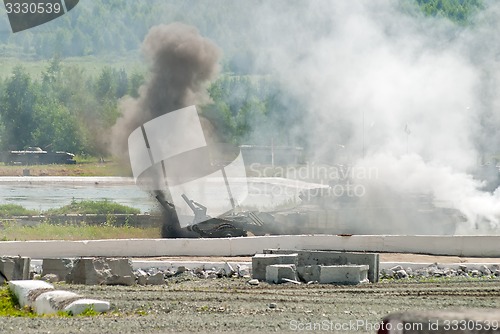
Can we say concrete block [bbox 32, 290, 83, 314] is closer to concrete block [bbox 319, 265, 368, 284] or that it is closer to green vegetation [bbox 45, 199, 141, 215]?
concrete block [bbox 319, 265, 368, 284]

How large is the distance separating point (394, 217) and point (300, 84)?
85.8 feet

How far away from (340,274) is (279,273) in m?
1.13

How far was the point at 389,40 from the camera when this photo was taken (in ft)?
195

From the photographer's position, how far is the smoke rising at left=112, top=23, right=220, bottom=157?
39.2 m

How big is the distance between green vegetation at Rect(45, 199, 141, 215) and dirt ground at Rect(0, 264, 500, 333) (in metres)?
18.0

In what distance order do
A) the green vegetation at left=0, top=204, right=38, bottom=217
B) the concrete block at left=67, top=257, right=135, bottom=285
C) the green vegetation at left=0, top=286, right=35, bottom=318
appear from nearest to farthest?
the green vegetation at left=0, top=286, right=35, bottom=318 < the concrete block at left=67, top=257, right=135, bottom=285 < the green vegetation at left=0, top=204, right=38, bottom=217

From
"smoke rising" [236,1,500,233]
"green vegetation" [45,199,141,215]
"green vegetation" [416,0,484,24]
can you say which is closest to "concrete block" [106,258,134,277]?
"green vegetation" [45,199,141,215]

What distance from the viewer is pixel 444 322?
11.4m

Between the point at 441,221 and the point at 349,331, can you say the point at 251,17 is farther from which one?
the point at 349,331

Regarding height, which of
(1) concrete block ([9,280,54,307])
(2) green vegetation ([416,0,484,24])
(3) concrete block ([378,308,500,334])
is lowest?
(1) concrete block ([9,280,54,307])

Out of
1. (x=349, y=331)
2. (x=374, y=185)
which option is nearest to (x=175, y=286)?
(x=349, y=331)

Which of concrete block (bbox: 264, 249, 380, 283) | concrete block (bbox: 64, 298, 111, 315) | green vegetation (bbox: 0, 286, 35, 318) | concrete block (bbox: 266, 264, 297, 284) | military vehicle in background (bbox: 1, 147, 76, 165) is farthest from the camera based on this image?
military vehicle in background (bbox: 1, 147, 76, 165)

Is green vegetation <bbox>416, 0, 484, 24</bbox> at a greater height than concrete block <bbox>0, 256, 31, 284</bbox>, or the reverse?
green vegetation <bbox>416, 0, 484, 24</bbox>

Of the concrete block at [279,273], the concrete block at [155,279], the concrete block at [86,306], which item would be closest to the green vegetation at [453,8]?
the concrete block at [279,273]
